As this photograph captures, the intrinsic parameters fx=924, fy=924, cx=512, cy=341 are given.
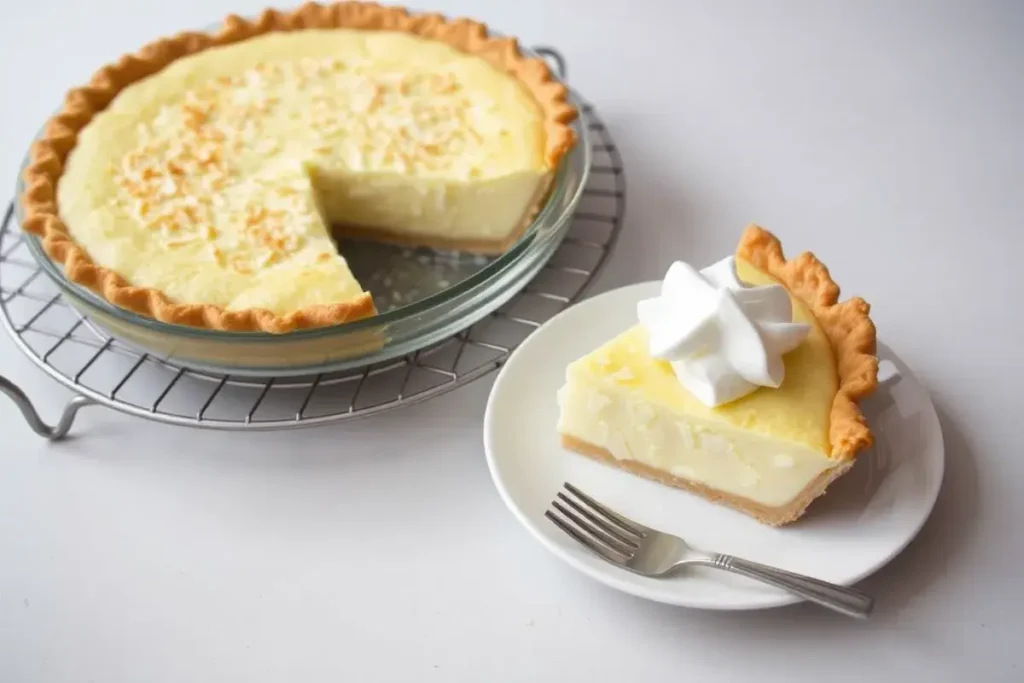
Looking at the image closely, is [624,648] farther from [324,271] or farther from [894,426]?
[324,271]

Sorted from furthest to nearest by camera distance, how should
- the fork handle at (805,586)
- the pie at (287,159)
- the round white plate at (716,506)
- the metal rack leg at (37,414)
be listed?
the pie at (287,159) → the metal rack leg at (37,414) → the round white plate at (716,506) → the fork handle at (805,586)

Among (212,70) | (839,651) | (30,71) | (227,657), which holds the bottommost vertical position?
(227,657)

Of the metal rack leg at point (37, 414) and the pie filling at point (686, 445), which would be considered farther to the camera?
the metal rack leg at point (37, 414)

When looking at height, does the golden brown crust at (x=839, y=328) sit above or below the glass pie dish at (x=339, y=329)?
above

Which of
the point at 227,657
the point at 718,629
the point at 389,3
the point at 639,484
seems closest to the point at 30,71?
the point at 389,3

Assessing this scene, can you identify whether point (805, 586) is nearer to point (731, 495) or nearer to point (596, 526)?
point (731, 495)

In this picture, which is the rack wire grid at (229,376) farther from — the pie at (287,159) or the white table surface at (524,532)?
the pie at (287,159)

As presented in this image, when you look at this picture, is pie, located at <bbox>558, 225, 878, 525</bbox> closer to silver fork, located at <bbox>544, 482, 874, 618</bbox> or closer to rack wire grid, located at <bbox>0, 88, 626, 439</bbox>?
silver fork, located at <bbox>544, 482, 874, 618</bbox>

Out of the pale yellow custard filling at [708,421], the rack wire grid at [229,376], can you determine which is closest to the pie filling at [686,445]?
the pale yellow custard filling at [708,421]

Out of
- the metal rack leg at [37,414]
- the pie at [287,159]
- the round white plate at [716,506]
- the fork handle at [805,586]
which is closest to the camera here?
the fork handle at [805,586]
